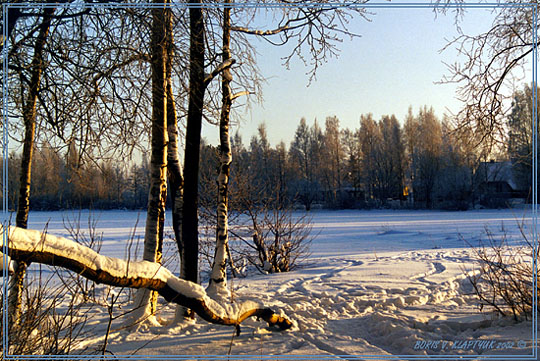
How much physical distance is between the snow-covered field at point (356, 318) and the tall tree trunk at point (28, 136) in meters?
0.32

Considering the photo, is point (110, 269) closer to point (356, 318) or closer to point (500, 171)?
point (356, 318)

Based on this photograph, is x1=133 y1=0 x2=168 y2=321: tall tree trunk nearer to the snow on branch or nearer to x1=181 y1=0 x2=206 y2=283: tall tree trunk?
Answer: x1=181 y1=0 x2=206 y2=283: tall tree trunk

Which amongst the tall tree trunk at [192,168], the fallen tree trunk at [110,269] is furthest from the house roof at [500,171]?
the fallen tree trunk at [110,269]

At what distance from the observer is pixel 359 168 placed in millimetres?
8086

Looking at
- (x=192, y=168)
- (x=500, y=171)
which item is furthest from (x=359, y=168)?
(x=192, y=168)

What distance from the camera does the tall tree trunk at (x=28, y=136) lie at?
12.6ft

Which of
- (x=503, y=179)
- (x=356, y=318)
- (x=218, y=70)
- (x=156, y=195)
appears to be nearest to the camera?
(x=156, y=195)

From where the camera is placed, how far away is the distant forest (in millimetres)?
5637

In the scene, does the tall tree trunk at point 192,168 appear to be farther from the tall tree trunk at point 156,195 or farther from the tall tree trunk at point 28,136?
the tall tree trunk at point 28,136

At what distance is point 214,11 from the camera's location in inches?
225

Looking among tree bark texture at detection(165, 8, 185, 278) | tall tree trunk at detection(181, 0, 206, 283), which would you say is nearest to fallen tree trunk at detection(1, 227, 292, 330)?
tall tree trunk at detection(181, 0, 206, 283)

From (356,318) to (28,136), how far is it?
5228 millimetres

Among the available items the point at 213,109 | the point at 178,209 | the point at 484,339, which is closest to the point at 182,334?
the point at 178,209

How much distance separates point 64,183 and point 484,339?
18.0 ft
